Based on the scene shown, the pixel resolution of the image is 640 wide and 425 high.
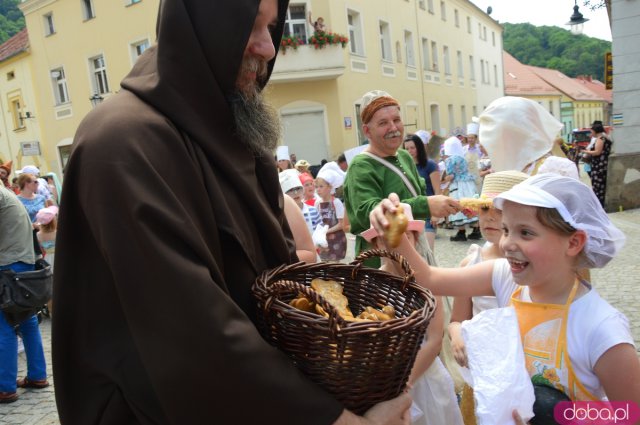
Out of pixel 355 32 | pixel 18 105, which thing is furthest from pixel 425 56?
pixel 18 105

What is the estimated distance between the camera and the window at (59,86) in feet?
74.9

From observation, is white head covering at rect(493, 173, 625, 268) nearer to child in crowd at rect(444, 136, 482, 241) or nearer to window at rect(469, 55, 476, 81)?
child in crowd at rect(444, 136, 482, 241)

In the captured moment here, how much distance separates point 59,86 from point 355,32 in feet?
44.8

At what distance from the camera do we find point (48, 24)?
22953mm

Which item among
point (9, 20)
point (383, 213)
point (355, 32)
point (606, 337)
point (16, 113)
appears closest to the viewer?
point (606, 337)

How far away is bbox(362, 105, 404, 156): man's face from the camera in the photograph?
11.2 ft

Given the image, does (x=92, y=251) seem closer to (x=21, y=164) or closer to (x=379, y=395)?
(x=379, y=395)

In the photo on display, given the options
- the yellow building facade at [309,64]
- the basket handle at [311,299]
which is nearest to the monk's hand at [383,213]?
the basket handle at [311,299]

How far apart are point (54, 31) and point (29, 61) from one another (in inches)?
81.7

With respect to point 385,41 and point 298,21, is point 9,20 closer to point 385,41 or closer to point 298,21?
point 298,21

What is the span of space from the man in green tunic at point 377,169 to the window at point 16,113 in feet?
84.4

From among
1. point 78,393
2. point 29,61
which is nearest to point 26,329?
point 78,393

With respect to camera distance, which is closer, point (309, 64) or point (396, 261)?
point (396, 261)

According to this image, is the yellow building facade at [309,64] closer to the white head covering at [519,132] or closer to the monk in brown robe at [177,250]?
the white head covering at [519,132]
